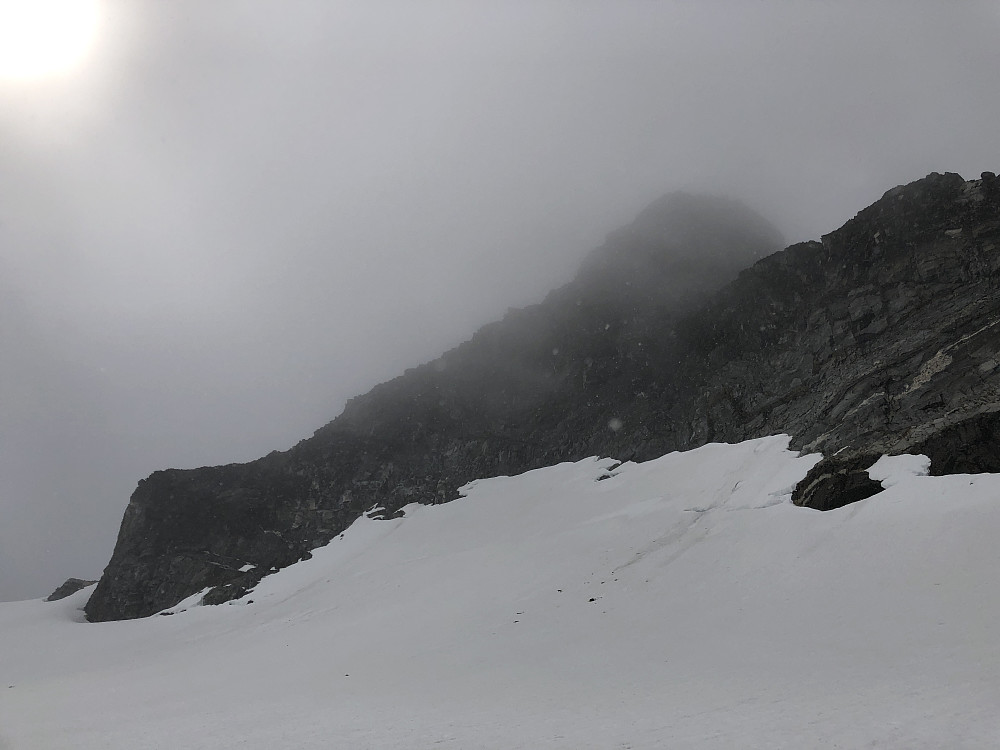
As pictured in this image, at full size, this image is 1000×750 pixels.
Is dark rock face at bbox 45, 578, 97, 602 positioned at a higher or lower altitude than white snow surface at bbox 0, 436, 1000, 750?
lower

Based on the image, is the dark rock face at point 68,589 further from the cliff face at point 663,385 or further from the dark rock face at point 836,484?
the dark rock face at point 836,484

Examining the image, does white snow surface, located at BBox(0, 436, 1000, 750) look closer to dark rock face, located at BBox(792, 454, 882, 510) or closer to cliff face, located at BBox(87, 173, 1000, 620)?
dark rock face, located at BBox(792, 454, 882, 510)

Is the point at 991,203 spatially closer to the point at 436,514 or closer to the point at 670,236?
the point at 436,514

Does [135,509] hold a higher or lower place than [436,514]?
higher

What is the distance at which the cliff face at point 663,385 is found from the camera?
1043 inches

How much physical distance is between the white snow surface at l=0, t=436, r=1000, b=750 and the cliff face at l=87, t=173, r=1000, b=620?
4763mm

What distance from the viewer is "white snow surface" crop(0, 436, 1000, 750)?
8945 millimetres

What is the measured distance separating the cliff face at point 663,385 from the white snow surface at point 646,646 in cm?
476

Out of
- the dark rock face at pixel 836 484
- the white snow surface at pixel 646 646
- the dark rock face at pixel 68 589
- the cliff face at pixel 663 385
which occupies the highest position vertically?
the cliff face at pixel 663 385

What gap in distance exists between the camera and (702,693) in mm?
10211

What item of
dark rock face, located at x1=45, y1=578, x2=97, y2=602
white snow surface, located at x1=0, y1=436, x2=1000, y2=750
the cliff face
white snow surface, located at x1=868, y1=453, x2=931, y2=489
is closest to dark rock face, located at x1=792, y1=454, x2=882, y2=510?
the cliff face

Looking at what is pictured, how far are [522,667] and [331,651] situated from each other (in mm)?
11709

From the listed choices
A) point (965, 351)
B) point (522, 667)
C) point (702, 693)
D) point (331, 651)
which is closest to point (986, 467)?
point (965, 351)

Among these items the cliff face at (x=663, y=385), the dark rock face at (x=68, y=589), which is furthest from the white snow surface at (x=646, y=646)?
the dark rock face at (x=68, y=589)
